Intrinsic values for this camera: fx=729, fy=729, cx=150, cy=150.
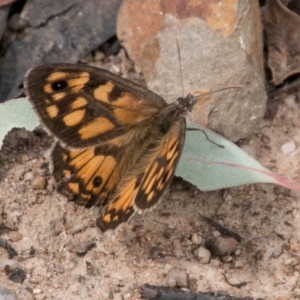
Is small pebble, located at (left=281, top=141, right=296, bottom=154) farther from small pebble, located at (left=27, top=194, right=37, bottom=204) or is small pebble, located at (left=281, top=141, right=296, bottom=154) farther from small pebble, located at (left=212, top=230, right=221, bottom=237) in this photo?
small pebble, located at (left=27, top=194, right=37, bottom=204)

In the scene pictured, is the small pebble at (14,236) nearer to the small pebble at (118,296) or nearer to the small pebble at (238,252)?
the small pebble at (118,296)

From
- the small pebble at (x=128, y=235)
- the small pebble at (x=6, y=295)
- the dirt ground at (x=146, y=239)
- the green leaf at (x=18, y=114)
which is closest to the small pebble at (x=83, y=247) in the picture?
the dirt ground at (x=146, y=239)

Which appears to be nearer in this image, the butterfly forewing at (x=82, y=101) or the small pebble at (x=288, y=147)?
the butterfly forewing at (x=82, y=101)

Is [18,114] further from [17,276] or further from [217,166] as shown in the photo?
[217,166]

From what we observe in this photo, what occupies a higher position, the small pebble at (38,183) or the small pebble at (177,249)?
the small pebble at (38,183)

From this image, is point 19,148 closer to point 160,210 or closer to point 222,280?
point 160,210
